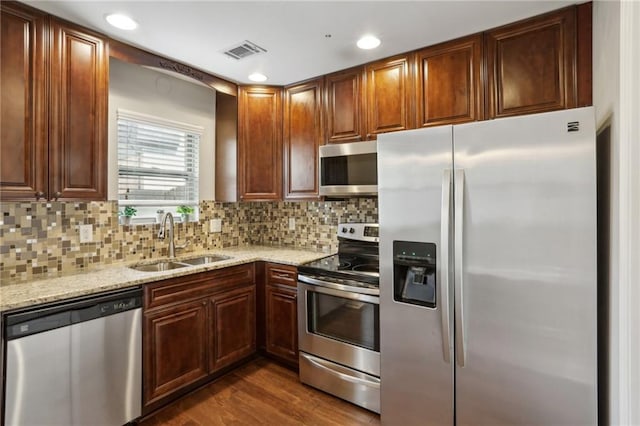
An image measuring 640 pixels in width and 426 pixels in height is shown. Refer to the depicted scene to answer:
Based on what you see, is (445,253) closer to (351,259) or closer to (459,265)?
(459,265)

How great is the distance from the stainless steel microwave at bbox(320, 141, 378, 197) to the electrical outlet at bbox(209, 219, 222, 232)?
1197 mm

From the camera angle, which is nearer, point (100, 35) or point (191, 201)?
point (100, 35)

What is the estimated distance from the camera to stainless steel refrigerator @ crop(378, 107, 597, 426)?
4.63 feet

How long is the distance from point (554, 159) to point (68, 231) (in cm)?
291

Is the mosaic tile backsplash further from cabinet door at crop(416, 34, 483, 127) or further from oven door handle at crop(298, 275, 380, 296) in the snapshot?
cabinet door at crop(416, 34, 483, 127)

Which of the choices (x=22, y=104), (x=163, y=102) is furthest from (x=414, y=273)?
(x=163, y=102)

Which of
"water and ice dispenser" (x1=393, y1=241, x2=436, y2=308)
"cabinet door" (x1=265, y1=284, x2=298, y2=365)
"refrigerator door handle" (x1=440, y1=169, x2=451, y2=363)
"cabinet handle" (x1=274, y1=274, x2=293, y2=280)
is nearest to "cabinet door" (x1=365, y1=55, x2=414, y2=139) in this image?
"refrigerator door handle" (x1=440, y1=169, x2=451, y2=363)

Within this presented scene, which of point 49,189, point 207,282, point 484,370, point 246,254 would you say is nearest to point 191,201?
point 246,254

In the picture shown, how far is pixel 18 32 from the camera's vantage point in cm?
178

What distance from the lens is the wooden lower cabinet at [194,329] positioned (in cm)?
207

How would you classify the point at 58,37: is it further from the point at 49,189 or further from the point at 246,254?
the point at 246,254

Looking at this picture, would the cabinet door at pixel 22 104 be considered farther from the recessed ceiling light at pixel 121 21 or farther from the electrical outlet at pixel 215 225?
the electrical outlet at pixel 215 225

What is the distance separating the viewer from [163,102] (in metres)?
2.78

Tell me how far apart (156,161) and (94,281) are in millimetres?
1219
